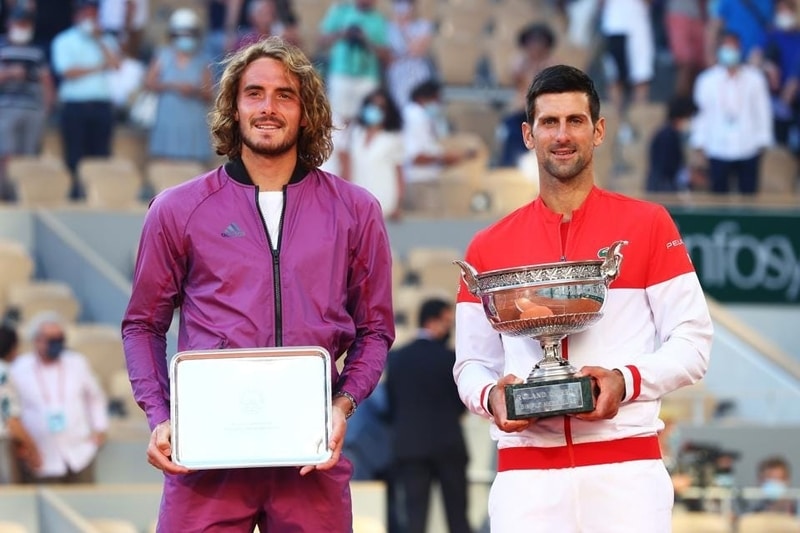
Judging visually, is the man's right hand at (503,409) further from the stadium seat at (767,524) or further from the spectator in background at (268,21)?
the spectator in background at (268,21)

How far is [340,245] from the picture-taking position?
17.4ft

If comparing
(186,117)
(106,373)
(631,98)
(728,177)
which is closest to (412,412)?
(106,373)

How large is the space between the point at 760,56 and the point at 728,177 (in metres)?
1.35

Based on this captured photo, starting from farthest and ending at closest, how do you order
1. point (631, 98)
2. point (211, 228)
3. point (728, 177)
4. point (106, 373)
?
point (631, 98) < point (728, 177) < point (106, 373) < point (211, 228)

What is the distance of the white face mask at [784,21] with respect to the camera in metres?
18.2

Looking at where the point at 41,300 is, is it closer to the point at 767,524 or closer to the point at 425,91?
the point at 425,91

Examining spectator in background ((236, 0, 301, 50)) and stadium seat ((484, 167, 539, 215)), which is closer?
stadium seat ((484, 167, 539, 215))

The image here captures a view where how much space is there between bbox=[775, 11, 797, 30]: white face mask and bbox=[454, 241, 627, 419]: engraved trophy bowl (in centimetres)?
1352

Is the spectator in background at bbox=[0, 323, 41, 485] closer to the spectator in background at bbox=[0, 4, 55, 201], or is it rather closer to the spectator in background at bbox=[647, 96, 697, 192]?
the spectator in background at bbox=[0, 4, 55, 201]

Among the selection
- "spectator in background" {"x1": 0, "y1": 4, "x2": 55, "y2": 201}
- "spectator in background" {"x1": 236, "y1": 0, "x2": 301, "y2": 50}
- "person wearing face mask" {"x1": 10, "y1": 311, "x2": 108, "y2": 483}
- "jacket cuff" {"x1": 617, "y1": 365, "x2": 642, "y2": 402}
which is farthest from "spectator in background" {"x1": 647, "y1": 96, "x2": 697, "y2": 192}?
"jacket cuff" {"x1": 617, "y1": 365, "x2": 642, "y2": 402}

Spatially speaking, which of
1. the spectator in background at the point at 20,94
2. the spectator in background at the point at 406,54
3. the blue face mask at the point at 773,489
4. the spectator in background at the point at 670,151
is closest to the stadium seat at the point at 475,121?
the spectator in background at the point at 406,54

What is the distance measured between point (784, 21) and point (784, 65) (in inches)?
16.8

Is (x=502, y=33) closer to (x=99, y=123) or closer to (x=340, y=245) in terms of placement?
(x=99, y=123)

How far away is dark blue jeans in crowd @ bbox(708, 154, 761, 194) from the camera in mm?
17016
